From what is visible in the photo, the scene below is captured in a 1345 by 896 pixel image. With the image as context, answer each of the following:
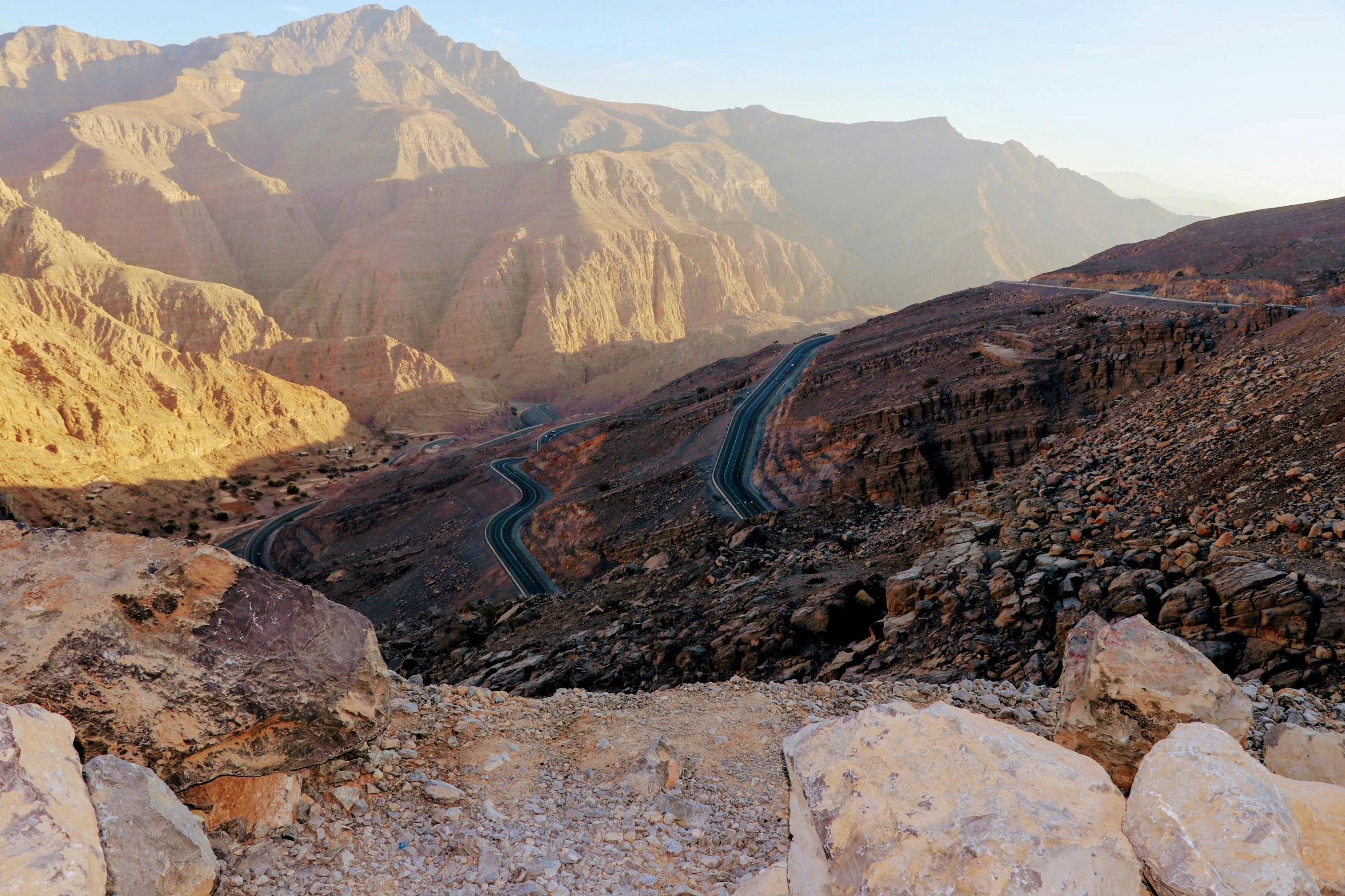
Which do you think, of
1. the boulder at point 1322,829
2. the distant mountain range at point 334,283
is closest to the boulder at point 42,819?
the boulder at point 1322,829

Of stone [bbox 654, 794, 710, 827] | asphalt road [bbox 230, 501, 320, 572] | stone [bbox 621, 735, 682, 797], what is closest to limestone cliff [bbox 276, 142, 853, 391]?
asphalt road [bbox 230, 501, 320, 572]

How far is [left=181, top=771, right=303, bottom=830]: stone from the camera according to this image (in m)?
8.09

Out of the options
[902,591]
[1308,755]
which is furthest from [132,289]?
[1308,755]

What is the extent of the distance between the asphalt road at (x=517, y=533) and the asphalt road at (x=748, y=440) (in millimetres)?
10889

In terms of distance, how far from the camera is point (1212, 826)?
4.98 m

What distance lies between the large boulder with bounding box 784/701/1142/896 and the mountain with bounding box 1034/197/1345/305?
45596 mm

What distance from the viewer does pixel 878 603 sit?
2097 cm

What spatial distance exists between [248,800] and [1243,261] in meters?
67.9

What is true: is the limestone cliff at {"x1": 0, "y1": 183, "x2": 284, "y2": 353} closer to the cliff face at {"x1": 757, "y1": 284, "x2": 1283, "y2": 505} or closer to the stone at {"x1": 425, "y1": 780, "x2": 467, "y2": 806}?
the cliff face at {"x1": 757, "y1": 284, "x2": 1283, "y2": 505}

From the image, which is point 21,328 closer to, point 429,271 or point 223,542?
point 223,542

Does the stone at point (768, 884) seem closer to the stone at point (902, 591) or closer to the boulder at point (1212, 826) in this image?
the boulder at point (1212, 826)

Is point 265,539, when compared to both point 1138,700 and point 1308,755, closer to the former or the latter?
point 1138,700

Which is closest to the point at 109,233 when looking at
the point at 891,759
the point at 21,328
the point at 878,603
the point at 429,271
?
the point at 429,271

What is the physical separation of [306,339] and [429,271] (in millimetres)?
38780
